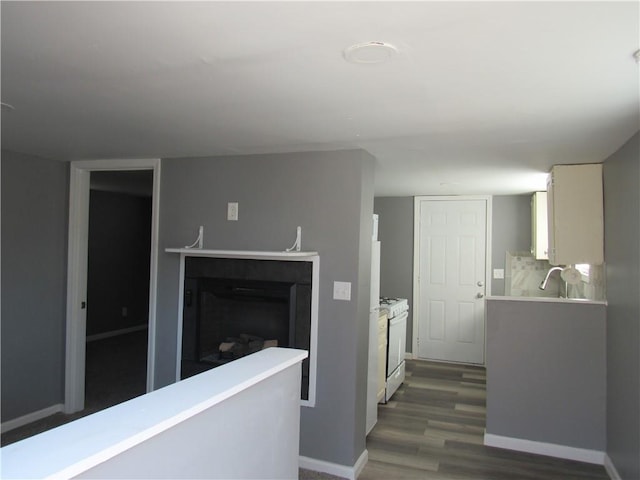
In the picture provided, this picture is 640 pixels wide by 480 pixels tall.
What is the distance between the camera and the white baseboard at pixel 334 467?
3047 mm

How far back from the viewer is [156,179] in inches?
148

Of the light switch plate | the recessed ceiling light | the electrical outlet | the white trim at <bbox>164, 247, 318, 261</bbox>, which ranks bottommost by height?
the light switch plate

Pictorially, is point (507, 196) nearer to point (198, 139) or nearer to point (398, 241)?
point (398, 241)

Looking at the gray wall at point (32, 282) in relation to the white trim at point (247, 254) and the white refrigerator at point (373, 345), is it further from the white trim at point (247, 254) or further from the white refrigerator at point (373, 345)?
the white refrigerator at point (373, 345)

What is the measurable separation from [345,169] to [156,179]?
1.62m

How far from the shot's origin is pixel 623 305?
2896 millimetres

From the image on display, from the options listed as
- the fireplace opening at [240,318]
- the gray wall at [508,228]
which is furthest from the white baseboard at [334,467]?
the gray wall at [508,228]

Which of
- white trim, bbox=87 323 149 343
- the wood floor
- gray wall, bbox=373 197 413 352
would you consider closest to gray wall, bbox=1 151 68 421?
the wood floor

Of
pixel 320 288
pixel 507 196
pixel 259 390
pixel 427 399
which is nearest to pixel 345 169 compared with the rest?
pixel 320 288

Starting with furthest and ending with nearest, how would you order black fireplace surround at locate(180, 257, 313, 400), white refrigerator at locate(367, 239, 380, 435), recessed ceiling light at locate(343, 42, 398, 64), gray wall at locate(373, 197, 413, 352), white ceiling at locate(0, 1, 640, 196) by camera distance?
gray wall at locate(373, 197, 413, 352)
white refrigerator at locate(367, 239, 380, 435)
black fireplace surround at locate(180, 257, 313, 400)
recessed ceiling light at locate(343, 42, 398, 64)
white ceiling at locate(0, 1, 640, 196)

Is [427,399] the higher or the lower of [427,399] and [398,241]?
the lower

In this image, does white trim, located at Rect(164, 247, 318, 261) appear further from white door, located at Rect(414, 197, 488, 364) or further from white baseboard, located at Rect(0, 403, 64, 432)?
white door, located at Rect(414, 197, 488, 364)

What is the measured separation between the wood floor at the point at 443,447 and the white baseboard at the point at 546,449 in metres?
0.05

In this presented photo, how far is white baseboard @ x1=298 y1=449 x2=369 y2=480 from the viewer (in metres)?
3.05
